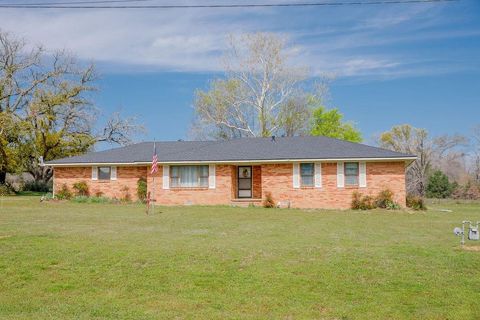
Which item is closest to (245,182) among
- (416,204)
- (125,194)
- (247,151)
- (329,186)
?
(247,151)

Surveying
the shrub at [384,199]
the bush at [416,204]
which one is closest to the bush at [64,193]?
the shrub at [384,199]

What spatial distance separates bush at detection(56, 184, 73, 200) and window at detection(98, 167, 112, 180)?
6.69ft

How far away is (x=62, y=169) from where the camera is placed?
30.4 meters

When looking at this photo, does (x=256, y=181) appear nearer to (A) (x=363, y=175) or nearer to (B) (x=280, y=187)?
(B) (x=280, y=187)

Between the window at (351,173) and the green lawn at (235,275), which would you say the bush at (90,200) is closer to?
the window at (351,173)

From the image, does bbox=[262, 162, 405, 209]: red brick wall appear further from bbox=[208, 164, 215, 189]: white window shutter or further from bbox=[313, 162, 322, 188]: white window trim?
bbox=[208, 164, 215, 189]: white window shutter

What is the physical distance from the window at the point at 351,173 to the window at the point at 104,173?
13794 millimetres

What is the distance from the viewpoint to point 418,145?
50.2 m

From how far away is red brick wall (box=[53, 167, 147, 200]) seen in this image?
29078mm

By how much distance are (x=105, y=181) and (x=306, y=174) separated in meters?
12.0

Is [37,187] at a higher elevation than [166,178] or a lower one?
lower

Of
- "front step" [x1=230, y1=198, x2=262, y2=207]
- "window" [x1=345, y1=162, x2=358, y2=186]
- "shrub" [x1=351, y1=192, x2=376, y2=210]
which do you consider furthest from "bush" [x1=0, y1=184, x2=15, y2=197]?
"shrub" [x1=351, y1=192, x2=376, y2=210]

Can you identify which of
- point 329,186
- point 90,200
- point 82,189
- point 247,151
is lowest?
point 90,200

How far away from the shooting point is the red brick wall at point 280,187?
25.1 m
